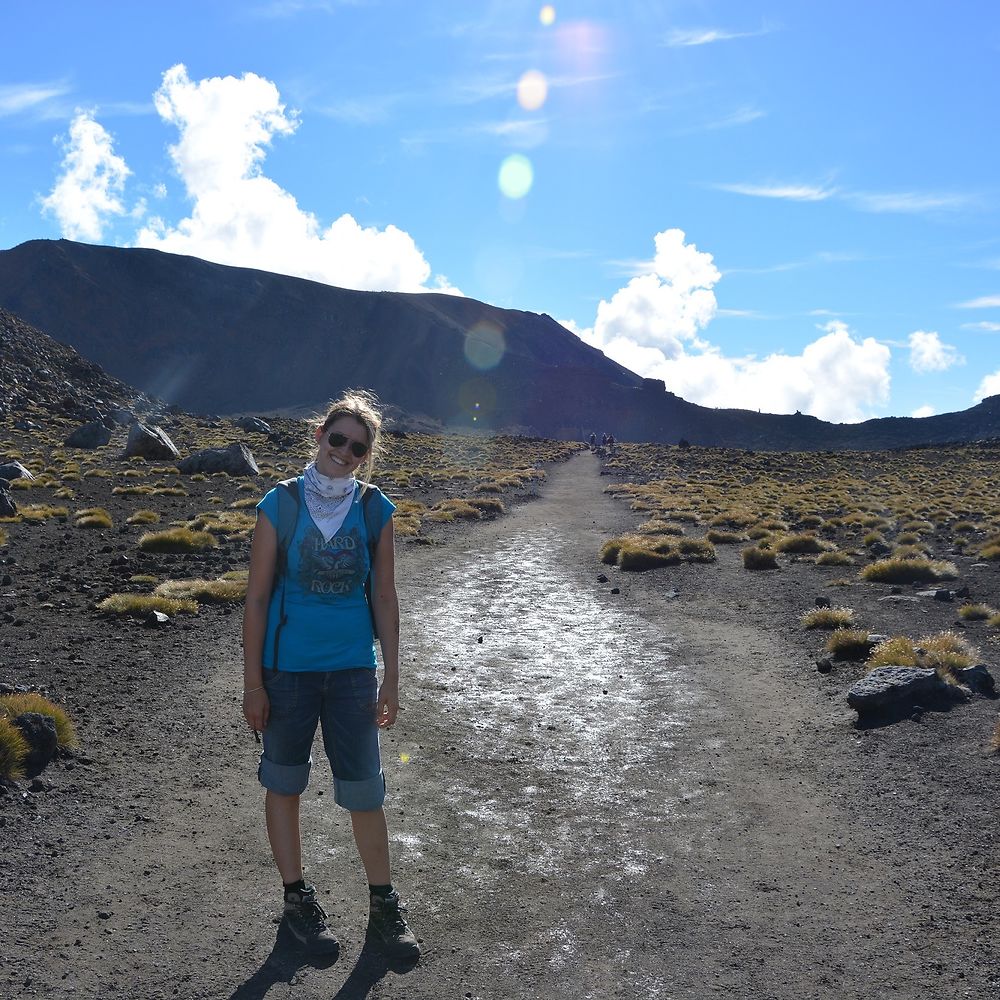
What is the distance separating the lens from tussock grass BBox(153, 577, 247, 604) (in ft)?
41.5

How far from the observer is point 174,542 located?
17156 mm

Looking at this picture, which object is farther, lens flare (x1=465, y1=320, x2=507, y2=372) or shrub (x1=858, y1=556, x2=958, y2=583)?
lens flare (x1=465, y1=320, x2=507, y2=372)

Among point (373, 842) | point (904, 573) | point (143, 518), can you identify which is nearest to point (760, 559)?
point (904, 573)

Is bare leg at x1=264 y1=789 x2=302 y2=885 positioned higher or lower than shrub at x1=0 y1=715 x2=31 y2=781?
higher

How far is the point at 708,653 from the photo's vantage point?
37.6 ft

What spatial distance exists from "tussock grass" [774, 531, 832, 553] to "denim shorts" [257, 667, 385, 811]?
17842 millimetres

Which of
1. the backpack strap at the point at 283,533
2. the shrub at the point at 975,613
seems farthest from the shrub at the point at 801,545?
the backpack strap at the point at 283,533

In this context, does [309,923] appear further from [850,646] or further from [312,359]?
[312,359]

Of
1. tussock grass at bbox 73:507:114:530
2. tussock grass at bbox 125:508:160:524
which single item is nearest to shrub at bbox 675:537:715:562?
tussock grass at bbox 125:508:160:524

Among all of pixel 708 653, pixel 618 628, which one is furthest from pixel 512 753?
pixel 618 628

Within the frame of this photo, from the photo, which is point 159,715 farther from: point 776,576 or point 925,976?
point 776,576

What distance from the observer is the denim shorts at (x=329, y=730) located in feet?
13.3

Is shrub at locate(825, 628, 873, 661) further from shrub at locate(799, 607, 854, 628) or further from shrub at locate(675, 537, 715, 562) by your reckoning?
shrub at locate(675, 537, 715, 562)

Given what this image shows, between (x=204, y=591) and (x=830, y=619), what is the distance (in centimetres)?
947
